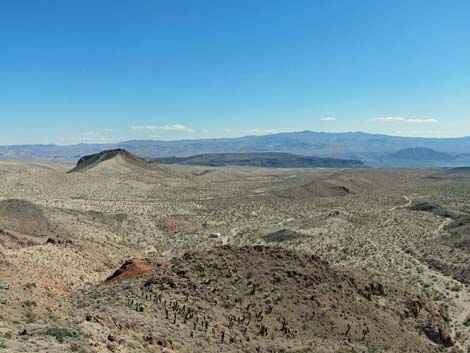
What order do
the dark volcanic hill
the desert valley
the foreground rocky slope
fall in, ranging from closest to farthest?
the desert valley < the foreground rocky slope < the dark volcanic hill

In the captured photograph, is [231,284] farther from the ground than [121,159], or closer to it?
closer to it

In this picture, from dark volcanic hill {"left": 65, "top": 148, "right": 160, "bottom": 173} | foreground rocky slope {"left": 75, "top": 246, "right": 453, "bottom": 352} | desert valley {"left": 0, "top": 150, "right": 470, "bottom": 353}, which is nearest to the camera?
desert valley {"left": 0, "top": 150, "right": 470, "bottom": 353}

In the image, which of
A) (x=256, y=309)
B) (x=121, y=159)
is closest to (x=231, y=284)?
(x=256, y=309)

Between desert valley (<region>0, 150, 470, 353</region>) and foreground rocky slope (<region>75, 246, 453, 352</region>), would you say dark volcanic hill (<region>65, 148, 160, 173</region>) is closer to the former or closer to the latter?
desert valley (<region>0, 150, 470, 353</region>)

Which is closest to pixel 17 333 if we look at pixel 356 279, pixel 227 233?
pixel 356 279

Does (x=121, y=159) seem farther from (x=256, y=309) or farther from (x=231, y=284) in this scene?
(x=256, y=309)

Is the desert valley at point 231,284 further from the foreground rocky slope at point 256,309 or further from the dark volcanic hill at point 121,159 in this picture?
the dark volcanic hill at point 121,159

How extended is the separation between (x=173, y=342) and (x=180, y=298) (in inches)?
156

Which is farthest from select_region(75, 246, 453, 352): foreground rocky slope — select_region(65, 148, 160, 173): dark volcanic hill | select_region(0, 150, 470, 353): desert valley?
select_region(65, 148, 160, 173): dark volcanic hill

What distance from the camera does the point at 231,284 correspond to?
2112cm

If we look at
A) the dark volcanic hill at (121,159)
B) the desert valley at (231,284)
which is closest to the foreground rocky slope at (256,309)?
the desert valley at (231,284)

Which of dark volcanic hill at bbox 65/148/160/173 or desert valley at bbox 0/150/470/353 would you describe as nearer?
desert valley at bbox 0/150/470/353

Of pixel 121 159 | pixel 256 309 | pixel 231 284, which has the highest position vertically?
pixel 121 159

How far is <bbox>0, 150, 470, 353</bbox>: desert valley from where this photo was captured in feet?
51.2
